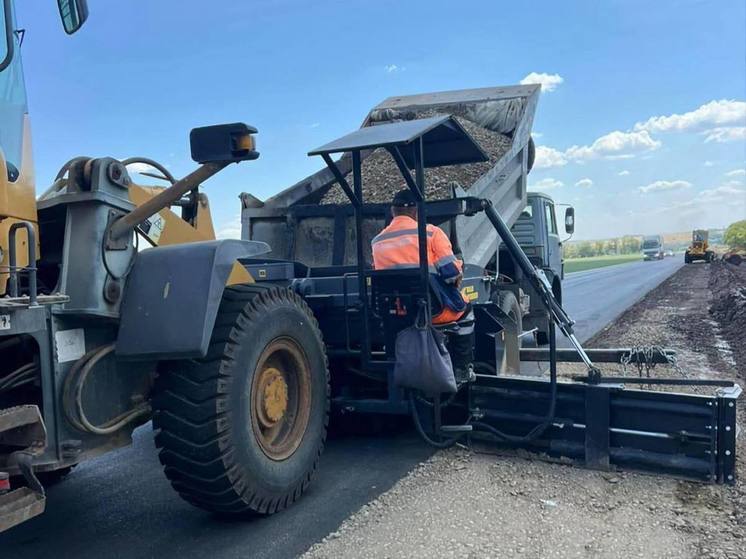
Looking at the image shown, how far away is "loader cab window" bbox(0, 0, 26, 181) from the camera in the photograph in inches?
118

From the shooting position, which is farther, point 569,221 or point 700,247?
point 700,247

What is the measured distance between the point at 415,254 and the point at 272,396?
1.44 m

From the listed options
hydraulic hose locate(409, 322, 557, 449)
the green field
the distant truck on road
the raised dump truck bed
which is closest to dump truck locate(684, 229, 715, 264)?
the green field

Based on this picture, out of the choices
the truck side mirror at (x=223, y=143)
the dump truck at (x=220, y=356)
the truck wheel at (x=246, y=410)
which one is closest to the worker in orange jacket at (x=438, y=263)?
the dump truck at (x=220, y=356)

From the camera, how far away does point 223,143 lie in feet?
10.7

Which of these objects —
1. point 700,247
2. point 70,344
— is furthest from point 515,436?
point 700,247

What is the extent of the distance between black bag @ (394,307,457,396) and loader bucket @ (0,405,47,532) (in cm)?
220

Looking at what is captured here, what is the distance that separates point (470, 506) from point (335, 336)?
1.72 metres

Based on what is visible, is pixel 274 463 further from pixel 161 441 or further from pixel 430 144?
pixel 430 144

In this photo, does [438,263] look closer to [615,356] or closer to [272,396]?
[272,396]

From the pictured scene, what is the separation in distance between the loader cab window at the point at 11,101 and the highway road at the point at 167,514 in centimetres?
203

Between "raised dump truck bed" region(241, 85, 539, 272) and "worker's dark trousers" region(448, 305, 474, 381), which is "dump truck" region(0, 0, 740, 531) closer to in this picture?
"worker's dark trousers" region(448, 305, 474, 381)

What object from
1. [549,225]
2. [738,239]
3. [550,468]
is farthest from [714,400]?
[738,239]

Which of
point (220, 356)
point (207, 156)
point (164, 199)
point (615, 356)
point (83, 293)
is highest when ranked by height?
point (207, 156)
